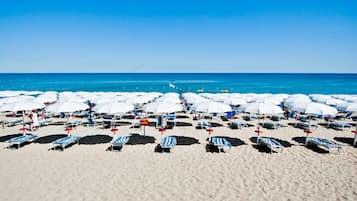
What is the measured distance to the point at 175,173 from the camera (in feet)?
22.8

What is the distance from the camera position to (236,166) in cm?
752

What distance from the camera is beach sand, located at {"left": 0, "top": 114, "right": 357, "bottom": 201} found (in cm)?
573

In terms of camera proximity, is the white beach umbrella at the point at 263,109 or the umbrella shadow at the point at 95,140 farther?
the umbrella shadow at the point at 95,140

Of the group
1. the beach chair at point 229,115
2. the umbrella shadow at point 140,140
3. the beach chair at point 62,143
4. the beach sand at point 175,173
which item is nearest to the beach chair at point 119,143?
the beach sand at point 175,173

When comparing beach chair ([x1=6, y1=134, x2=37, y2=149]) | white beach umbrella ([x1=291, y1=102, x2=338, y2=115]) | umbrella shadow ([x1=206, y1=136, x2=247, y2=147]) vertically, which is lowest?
umbrella shadow ([x1=206, y1=136, x2=247, y2=147])

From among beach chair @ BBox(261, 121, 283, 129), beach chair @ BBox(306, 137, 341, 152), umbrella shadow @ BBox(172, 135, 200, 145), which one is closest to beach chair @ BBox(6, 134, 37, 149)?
umbrella shadow @ BBox(172, 135, 200, 145)

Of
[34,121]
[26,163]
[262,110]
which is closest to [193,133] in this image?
[262,110]

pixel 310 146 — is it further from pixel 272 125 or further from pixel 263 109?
pixel 272 125

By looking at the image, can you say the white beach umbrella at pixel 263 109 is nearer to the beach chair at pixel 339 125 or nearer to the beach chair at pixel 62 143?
the beach chair at pixel 339 125

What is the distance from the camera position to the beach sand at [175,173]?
5.73 meters

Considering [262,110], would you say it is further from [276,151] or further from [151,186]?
[151,186]

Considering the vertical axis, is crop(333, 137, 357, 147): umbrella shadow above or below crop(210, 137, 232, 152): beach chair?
below

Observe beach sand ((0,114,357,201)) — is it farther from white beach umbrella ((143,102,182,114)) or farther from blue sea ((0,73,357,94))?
blue sea ((0,73,357,94))

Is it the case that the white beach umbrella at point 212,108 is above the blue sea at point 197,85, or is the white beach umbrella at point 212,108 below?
above
